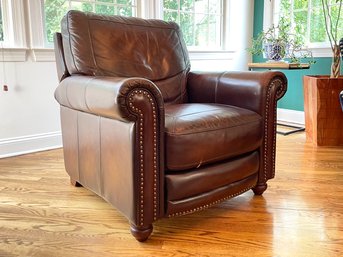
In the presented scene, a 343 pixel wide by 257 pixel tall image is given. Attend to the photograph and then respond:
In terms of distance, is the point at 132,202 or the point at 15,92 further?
the point at 15,92

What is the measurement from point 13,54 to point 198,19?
1972 mm

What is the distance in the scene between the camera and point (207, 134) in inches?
54.5

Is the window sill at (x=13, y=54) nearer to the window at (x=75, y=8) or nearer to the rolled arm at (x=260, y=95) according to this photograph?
the window at (x=75, y=8)

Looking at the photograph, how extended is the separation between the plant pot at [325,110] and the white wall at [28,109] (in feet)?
6.58

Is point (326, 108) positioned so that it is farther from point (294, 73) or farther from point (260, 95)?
point (260, 95)

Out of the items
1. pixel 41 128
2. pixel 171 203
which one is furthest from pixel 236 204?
pixel 41 128

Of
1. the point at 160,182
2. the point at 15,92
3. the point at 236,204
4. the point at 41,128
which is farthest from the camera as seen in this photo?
the point at 41,128

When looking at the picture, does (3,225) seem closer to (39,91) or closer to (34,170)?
(34,170)

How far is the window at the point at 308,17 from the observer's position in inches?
130

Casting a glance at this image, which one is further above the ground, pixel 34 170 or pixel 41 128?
pixel 41 128

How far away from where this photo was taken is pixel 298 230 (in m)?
1.44

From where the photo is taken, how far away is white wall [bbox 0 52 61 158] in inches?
97.3

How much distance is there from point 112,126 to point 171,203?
374 millimetres

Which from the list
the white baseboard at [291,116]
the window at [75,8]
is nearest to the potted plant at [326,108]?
the white baseboard at [291,116]
